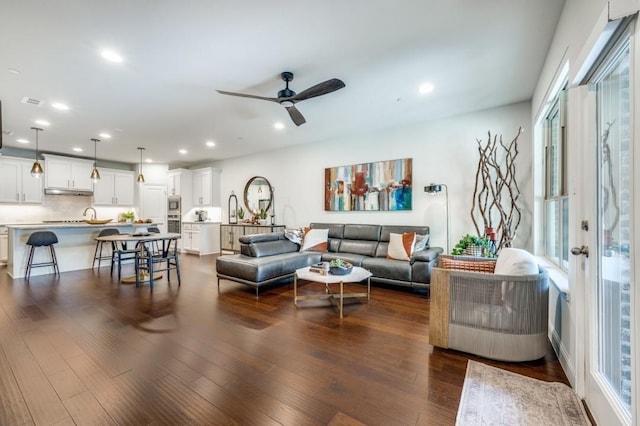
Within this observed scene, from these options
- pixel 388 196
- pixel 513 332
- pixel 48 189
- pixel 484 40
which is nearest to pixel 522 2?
pixel 484 40

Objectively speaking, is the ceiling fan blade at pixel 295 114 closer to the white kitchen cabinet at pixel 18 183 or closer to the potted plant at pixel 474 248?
the potted plant at pixel 474 248

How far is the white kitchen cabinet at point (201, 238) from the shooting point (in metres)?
7.82

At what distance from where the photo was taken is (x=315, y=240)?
5.38 meters

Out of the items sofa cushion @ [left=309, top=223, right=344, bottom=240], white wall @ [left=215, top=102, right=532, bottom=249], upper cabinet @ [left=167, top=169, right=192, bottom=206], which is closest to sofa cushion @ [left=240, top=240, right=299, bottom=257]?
sofa cushion @ [left=309, top=223, right=344, bottom=240]

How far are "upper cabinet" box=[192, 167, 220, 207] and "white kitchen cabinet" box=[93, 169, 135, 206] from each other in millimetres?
1910

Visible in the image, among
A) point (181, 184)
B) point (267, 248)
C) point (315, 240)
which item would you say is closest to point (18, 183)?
point (181, 184)

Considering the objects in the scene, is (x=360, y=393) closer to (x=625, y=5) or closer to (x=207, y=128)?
(x=625, y=5)

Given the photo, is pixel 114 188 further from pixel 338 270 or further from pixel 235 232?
pixel 338 270

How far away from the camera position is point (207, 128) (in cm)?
517

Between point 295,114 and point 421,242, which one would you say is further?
point 421,242

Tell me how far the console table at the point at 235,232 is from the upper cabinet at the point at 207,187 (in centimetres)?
96

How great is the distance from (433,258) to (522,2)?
2.96 metres

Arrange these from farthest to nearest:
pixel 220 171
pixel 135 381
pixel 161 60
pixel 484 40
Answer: pixel 220 171, pixel 161 60, pixel 484 40, pixel 135 381

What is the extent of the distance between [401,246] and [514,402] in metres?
2.78
